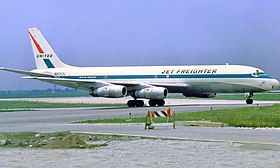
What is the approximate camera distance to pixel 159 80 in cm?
5125

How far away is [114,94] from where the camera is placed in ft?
156

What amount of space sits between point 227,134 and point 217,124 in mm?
4131

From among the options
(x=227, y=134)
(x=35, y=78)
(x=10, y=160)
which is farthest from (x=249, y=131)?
(x=35, y=78)

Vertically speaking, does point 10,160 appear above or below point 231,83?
below

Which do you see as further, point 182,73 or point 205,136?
point 182,73

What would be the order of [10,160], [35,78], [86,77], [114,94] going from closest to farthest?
[10,160] < [114,94] < [35,78] < [86,77]

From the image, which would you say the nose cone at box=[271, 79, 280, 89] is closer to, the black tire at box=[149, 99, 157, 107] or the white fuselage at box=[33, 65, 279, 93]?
the white fuselage at box=[33, 65, 279, 93]

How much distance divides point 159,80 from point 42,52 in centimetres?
1376

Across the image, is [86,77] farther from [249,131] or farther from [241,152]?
[241,152]

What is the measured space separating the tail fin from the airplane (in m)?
1.58

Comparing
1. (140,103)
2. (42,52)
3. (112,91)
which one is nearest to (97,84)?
(112,91)

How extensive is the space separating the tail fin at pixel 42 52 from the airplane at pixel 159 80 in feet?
5.18

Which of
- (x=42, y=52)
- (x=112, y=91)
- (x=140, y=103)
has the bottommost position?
(x=140, y=103)

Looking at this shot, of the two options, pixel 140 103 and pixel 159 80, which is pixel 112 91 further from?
pixel 159 80
